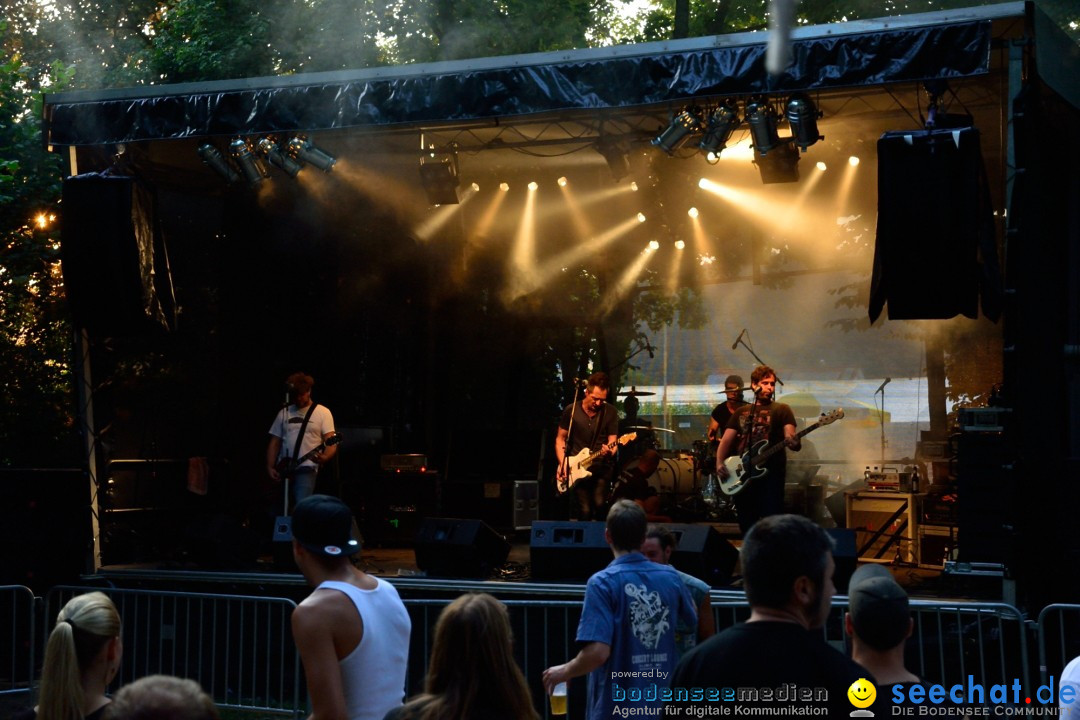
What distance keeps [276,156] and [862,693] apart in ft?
26.0

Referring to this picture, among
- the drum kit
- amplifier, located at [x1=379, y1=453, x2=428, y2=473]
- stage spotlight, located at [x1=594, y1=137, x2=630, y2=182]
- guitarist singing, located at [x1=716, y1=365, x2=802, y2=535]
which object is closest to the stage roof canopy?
stage spotlight, located at [x1=594, y1=137, x2=630, y2=182]

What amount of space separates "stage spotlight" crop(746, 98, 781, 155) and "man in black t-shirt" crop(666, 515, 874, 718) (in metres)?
6.35

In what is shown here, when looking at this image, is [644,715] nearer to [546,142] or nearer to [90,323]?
[90,323]

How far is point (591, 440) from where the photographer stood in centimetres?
1056

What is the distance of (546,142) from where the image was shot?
11.6 metres

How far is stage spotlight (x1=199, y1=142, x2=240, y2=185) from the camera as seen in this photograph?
9.65 meters

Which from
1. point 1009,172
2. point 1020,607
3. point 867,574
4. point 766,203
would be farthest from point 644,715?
point 766,203

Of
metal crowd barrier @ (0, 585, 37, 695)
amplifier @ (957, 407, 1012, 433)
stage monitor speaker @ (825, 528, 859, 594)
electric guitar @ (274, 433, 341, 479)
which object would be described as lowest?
metal crowd barrier @ (0, 585, 37, 695)

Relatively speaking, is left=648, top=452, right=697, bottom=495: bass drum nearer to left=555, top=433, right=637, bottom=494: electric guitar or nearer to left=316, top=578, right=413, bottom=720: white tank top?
left=555, top=433, right=637, bottom=494: electric guitar

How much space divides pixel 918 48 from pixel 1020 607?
11.7 ft

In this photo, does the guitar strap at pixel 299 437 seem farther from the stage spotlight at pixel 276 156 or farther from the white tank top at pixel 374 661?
the white tank top at pixel 374 661

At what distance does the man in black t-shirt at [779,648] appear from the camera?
8.14 ft

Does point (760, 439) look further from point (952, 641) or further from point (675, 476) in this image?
point (675, 476)

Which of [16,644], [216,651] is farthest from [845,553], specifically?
[16,644]
